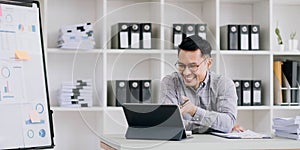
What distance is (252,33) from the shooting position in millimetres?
4398

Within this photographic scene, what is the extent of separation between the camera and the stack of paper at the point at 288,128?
2613mm

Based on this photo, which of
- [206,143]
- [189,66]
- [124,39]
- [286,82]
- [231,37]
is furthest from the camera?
[286,82]

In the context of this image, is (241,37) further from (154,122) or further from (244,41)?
(154,122)

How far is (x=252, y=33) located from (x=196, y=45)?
1738 mm

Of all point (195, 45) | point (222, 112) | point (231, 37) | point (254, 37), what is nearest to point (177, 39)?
point (195, 45)

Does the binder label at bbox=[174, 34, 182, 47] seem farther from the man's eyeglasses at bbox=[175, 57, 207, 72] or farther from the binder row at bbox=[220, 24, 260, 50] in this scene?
the binder row at bbox=[220, 24, 260, 50]

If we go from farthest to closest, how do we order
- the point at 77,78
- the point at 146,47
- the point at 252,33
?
the point at 252,33 → the point at 77,78 → the point at 146,47

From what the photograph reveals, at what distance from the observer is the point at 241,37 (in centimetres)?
437

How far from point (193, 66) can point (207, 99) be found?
0.32 m

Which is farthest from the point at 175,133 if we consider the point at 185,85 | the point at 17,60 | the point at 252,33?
the point at 252,33

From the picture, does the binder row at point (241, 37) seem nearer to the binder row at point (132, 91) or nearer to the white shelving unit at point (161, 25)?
the white shelving unit at point (161, 25)

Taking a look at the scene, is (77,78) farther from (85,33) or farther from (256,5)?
(256,5)

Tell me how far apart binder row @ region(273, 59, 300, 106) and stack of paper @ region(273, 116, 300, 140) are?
1.69 meters

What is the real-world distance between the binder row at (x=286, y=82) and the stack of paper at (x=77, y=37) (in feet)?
5.06
